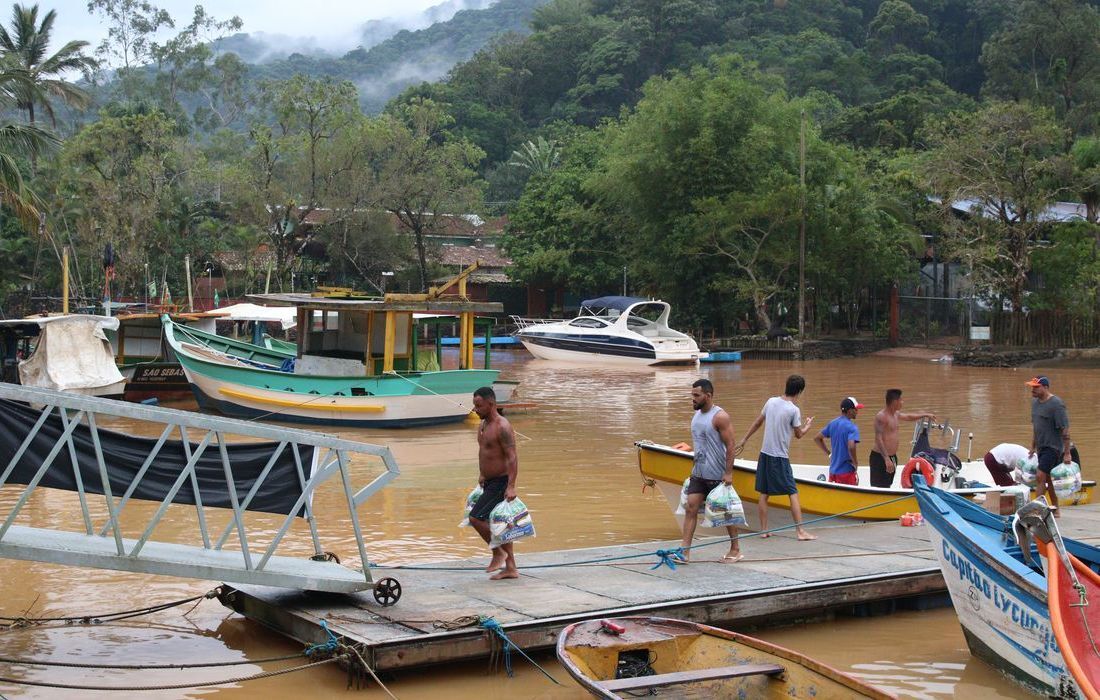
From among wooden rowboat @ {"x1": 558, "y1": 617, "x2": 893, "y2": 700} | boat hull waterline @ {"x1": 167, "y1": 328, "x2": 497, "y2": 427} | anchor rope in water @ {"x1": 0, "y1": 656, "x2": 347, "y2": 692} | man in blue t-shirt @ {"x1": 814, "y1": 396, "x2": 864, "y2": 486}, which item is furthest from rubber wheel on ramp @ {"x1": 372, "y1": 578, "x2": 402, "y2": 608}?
boat hull waterline @ {"x1": 167, "y1": 328, "x2": 497, "y2": 427}

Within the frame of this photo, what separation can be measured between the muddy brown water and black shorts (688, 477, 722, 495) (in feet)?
2.41

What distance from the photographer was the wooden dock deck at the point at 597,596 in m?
7.64

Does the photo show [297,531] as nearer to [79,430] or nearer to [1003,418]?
[79,430]

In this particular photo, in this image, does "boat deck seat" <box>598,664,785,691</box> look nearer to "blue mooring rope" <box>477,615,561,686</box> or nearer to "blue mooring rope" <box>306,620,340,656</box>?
"blue mooring rope" <box>477,615,561,686</box>

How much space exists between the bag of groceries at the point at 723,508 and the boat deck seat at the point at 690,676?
8.35ft

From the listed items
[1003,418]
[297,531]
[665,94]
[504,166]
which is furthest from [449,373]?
[504,166]

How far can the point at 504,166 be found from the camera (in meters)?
69.4

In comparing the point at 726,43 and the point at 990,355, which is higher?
the point at 726,43

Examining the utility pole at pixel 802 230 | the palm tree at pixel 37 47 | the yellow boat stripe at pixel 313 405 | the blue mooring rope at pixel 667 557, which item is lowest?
the blue mooring rope at pixel 667 557

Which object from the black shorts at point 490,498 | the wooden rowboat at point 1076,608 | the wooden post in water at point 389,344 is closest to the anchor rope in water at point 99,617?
the black shorts at point 490,498

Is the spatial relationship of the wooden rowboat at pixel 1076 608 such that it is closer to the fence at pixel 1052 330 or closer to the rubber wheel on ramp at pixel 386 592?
the rubber wheel on ramp at pixel 386 592

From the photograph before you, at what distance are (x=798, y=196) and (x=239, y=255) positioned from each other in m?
21.5

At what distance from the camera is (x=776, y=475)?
402 inches

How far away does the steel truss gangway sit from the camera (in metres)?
7.56
